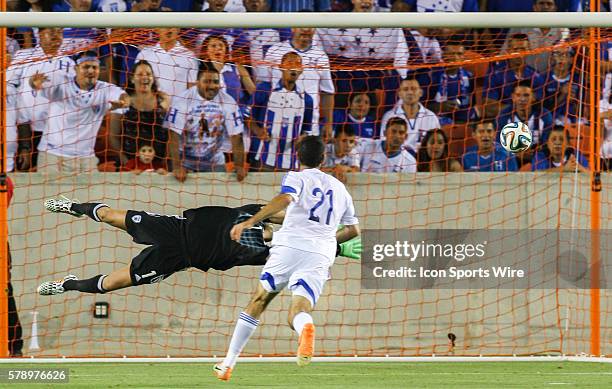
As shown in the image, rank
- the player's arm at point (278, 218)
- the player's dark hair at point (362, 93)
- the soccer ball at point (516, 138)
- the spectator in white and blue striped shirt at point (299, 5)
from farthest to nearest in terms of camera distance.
A: the spectator in white and blue striped shirt at point (299, 5) < the player's dark hair at point (362, 93) < the player's arm at point (278, 218) < the soccer ball at point (516, 138)

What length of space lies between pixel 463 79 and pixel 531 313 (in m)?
2.73

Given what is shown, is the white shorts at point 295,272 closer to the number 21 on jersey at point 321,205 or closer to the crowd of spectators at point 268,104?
the number 21 on jersey at point 321,205

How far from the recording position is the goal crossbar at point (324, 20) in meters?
8.45

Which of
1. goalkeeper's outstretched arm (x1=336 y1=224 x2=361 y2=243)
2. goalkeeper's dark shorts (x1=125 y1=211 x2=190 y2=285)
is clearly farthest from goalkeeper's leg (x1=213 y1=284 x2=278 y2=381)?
goalkeeper's dark shorts (x1=125 y1=211 x2=190 y2=285)

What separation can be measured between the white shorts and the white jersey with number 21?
0.06 meters

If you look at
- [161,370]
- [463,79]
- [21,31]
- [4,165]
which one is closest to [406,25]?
[161,370]

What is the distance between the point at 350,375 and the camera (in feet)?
33.8

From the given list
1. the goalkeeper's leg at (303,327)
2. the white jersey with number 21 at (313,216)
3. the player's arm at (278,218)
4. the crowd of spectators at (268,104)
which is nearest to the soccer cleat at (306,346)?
the goalkeeper's leg at (303,327)

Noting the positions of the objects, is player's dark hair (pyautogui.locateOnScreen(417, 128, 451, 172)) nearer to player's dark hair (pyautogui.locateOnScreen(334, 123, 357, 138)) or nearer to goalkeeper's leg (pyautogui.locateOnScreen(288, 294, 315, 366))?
player's dark hair (pyautogui.locateOnScreen(334, 123, 357, 138))

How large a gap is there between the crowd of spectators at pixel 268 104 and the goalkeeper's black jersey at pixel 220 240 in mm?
457

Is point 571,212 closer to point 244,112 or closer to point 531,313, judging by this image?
point 531,313

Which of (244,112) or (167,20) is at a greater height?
(167,20)

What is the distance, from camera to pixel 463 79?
13.8m

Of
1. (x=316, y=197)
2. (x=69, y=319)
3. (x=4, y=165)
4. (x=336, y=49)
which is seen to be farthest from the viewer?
(x=336, y=49)
